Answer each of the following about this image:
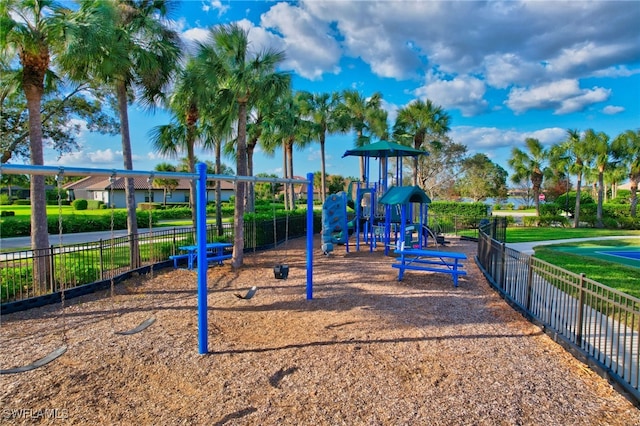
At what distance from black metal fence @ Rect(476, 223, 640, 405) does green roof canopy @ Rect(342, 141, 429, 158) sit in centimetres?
538

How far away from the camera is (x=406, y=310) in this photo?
6.79 meters

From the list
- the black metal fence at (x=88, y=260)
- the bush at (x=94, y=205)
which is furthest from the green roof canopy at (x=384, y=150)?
the bush at (x=94, y=205)

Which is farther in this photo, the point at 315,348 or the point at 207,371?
the point at 315,348

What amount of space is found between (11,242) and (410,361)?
65.5 ft

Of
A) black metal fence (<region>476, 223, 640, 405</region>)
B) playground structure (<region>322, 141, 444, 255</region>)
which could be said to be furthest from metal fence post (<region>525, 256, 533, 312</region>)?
playground structure (<region>322, 141, 444, 255</region>)

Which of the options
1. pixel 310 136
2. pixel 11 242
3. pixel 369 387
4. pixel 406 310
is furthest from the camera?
pixel 310 136

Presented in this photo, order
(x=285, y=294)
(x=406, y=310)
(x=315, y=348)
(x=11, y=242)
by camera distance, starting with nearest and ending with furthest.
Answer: (x=315, y=348) → (x=406, y=310) → (x=285, y=294) → (x=11, y=242)

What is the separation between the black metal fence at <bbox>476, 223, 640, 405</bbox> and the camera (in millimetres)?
4137

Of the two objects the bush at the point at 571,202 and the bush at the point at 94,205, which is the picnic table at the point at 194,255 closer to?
the bush at the point at 571,202

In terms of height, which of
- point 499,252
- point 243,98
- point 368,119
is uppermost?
point 368,119

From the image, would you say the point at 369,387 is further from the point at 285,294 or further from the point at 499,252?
the point at 499,252

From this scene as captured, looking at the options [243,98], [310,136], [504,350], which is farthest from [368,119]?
[504,350]

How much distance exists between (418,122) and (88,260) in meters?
21.7

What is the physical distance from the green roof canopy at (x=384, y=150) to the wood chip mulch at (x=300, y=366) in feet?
24.9
